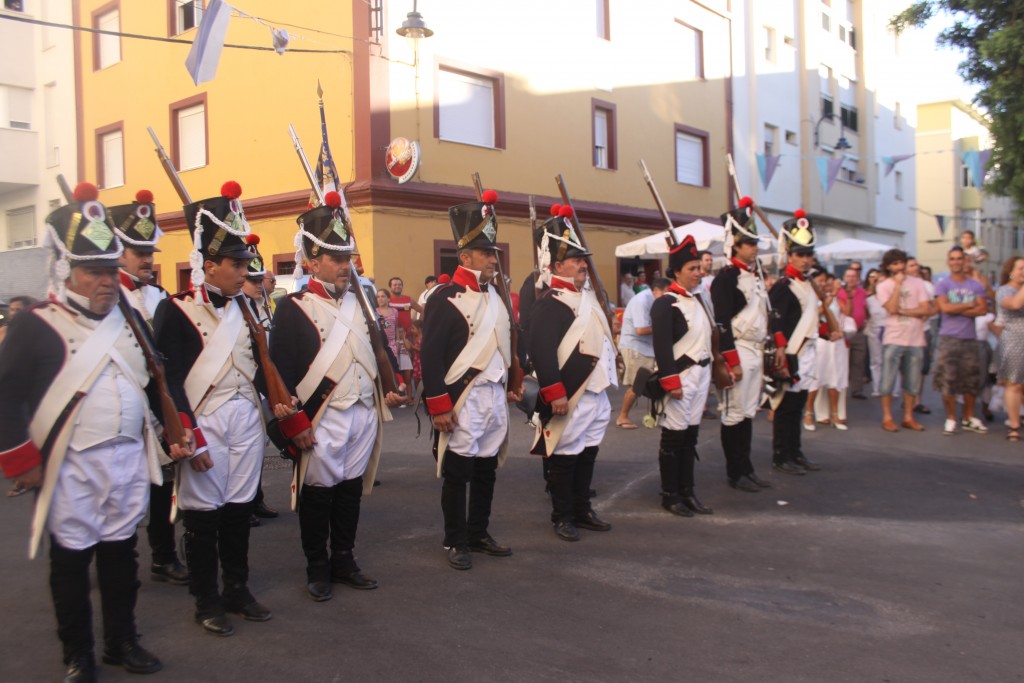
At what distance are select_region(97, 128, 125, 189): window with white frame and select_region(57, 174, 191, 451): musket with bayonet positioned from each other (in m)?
19.4

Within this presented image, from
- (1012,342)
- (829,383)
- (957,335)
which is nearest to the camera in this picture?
(1012,342)

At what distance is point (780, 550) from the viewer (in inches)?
225

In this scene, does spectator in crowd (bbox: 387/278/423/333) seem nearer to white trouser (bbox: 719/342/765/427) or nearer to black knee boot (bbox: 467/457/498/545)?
white trouser (bbox: 719/342/765/427)

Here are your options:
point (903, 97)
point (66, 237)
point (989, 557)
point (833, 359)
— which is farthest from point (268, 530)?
point (903, 97)

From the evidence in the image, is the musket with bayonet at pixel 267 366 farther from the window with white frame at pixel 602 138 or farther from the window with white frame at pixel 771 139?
the window with white frame at pixel 771 139

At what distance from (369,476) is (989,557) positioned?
4025 millimetres

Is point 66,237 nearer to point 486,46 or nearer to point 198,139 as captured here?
point 486,46

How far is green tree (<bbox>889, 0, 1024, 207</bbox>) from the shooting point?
451 inches

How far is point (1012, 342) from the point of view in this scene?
948cm

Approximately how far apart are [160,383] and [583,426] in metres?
2.98

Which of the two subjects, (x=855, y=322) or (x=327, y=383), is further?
(x=855, y=322)

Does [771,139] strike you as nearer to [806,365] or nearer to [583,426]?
[806,365]

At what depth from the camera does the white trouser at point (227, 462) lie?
422 cm

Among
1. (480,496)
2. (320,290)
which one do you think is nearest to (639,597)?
(480,496)
